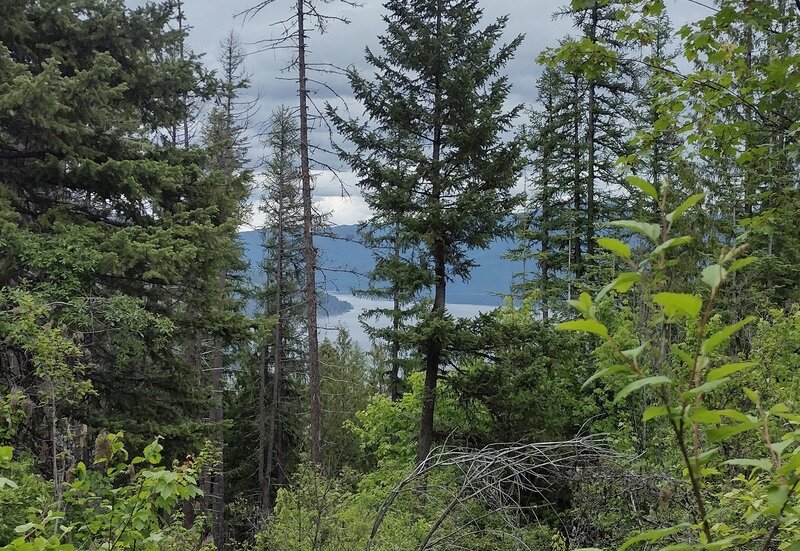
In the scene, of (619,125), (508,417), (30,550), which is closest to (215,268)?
(508,417)

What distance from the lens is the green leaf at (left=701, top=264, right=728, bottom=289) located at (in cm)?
76

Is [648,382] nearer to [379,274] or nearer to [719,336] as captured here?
[719,336]

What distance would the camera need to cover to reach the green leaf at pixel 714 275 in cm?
76

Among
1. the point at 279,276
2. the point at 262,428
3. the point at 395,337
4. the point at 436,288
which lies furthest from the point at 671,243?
the point at 262,428

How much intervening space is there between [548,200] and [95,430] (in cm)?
1490

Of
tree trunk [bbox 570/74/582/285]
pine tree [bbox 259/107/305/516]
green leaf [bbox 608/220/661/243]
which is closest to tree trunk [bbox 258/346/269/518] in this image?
pine tree [bbox 259/107/305/516]

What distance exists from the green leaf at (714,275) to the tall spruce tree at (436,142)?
9.06 metres

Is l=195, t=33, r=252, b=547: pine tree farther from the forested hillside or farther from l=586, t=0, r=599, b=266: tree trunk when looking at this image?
l=586, t=0, r=599, b=266: tree trunk

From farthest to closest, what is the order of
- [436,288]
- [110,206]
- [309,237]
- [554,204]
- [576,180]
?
1. [554,204]
2. [576,180]
3. [309,237]
4. [436,288]
5. [110,206]

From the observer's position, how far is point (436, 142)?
10.6 metres

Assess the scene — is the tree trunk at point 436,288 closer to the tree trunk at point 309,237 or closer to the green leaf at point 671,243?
the tree trunk at point 309,237

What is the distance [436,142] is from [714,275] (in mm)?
10140

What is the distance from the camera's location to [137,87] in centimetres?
986

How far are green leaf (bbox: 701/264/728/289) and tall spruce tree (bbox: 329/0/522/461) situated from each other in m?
9.06
